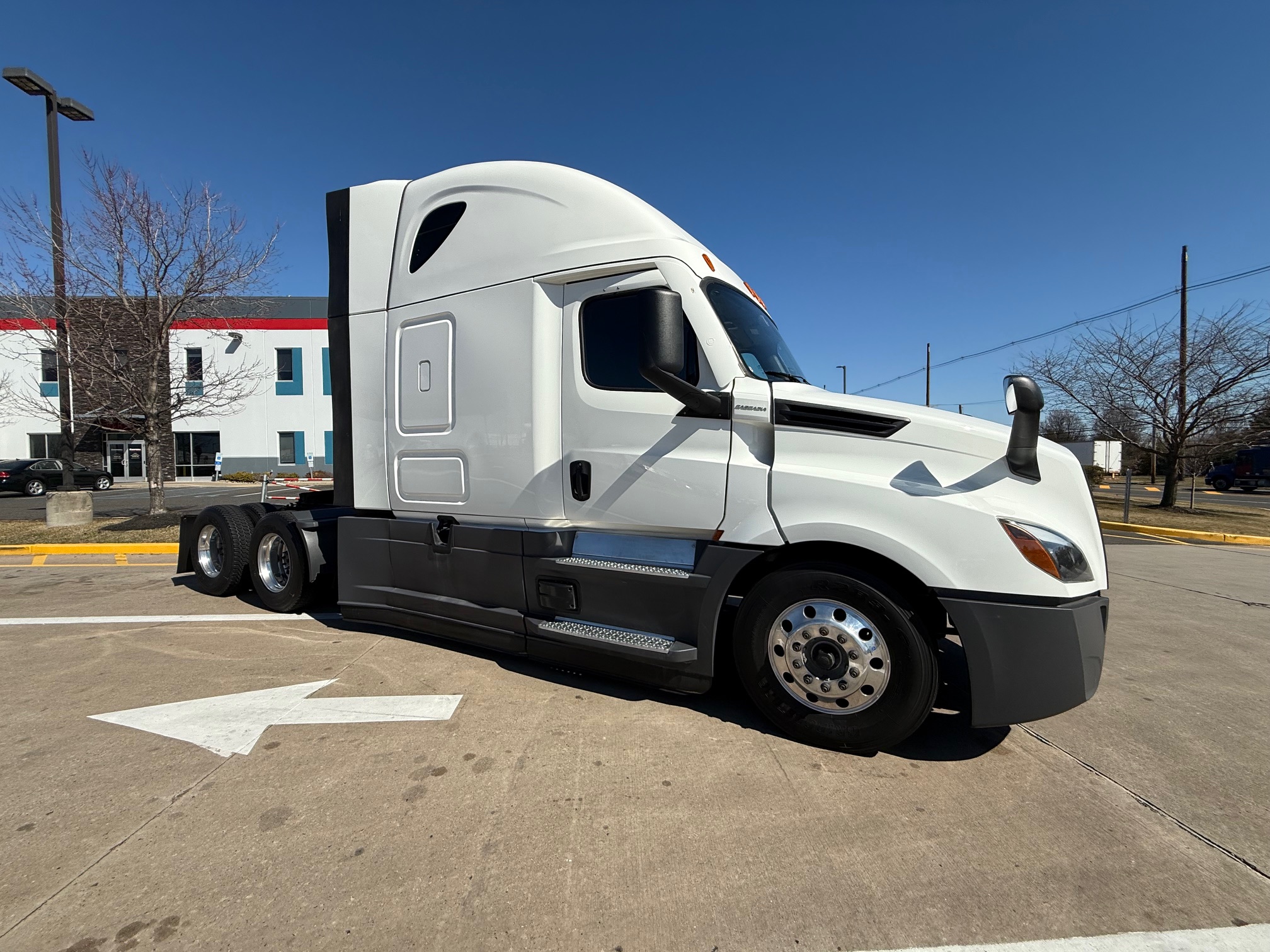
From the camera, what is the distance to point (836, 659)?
9.00 feet

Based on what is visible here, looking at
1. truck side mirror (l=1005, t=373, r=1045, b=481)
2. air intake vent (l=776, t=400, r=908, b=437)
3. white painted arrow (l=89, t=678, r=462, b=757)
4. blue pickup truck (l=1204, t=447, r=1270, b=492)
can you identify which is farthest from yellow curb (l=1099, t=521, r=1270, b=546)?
blue pickup truck (l=1204, t=447, r=1270, b=492)

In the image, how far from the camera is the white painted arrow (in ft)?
9.53

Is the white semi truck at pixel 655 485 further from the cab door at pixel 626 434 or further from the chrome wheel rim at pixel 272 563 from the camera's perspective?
the chrome wheel rim at pixel 272 563

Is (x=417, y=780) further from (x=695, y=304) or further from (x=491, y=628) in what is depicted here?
(x=695, y=304)

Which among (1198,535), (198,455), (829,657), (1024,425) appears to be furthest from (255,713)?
(198,455)

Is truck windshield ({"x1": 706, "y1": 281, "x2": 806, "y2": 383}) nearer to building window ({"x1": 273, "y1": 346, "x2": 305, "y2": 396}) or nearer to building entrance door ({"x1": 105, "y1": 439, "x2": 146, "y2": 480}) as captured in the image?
building window ({"x1": 273, "y1": 346, "x2": 305, "y2": 396})

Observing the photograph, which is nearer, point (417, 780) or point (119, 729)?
point (417, 780)

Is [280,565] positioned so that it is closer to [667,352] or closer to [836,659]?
[667,352]

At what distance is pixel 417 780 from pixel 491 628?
1.24 m

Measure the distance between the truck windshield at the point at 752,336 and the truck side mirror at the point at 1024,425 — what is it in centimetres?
116

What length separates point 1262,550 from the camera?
10258 millimetres

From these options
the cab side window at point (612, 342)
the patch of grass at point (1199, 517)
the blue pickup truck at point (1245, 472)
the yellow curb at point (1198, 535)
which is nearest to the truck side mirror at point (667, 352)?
the cab side window at point (612, 342)

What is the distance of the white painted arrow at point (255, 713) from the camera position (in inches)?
114

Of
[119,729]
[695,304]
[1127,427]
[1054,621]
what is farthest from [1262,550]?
[119,729]
